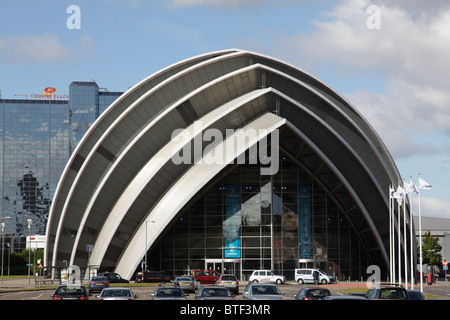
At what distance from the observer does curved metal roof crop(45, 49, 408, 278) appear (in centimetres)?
6919

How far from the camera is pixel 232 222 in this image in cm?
7625

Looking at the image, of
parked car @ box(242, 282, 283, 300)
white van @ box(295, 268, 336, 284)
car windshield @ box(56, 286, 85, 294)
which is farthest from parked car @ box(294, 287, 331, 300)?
white van @ box(295, 268, 336, 284)

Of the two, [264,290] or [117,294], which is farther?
[264,290]

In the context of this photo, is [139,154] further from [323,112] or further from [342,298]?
[342,298]

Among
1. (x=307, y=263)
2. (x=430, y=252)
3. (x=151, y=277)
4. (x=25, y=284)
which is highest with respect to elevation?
(x=307, y=263)

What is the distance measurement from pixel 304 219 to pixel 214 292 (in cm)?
4856

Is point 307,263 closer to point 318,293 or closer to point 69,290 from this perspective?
point 318,293

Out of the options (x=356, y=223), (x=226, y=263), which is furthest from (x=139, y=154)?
(x=356, y=223)

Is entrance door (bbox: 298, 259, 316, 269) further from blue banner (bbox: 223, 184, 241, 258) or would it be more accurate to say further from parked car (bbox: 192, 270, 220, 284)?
parked car (bbox: 192, 270, 220, 284)

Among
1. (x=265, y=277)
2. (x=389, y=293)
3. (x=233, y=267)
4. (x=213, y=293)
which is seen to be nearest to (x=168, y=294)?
(x=213, y=293)

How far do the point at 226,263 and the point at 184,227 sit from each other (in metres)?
6.57

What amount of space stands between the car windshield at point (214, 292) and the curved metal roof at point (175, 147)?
127 feet

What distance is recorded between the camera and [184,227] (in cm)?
7656

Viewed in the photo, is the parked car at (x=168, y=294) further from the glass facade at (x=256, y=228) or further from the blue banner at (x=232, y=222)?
the blue banner at (x=232, y=222)
